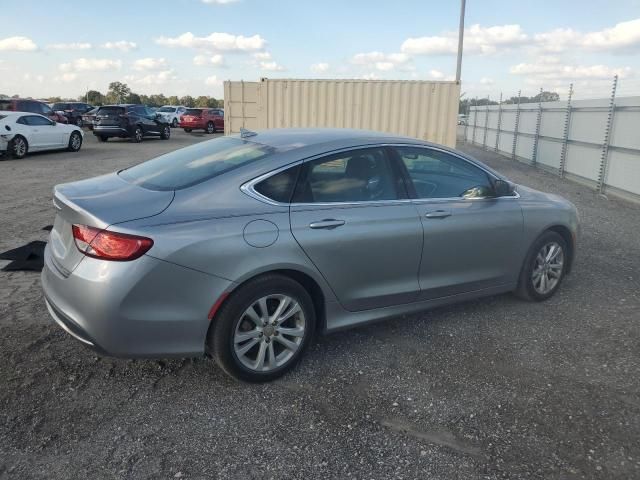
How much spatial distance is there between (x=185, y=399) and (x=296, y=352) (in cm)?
76

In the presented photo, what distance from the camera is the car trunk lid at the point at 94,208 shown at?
3.15m

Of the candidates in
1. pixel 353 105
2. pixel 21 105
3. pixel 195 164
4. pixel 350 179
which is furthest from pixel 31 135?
pixel 350 179

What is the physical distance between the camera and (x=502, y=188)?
4.66m

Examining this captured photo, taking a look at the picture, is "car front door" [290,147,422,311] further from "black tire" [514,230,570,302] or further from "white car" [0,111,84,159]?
"white car" [0,111,84,159]

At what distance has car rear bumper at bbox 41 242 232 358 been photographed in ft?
9.94

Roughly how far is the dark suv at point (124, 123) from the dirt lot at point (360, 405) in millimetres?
20359

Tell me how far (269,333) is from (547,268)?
2959 millimetres

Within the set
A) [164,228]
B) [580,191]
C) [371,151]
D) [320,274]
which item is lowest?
[580,191]

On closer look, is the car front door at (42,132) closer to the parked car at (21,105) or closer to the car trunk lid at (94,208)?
the parked car at (21,105)

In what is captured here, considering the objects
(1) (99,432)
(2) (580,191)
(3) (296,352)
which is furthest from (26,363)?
(2) (580,191)

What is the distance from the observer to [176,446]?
2943mm

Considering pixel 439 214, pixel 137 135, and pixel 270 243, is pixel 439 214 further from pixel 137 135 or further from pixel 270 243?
pixel 137 135

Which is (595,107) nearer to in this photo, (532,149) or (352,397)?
(532,149)

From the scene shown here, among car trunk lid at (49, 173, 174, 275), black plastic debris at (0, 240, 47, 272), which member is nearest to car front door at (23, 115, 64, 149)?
black plastic debris at (0, 240, 47, 272)
